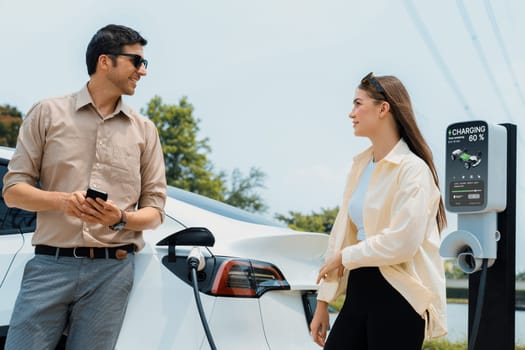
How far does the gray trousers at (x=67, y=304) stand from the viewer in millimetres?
2660

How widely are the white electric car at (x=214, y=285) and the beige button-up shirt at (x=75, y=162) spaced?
21 cm

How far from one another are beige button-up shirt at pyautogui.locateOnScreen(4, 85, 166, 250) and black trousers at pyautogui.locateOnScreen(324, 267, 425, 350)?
2.90 feet

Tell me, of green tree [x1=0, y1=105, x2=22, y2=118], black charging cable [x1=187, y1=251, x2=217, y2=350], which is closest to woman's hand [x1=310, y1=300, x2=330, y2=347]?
black charging cable [x1=187, y1=251, x2=217, y2=350]

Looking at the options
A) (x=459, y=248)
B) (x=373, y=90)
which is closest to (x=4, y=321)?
(x=373, y=90)

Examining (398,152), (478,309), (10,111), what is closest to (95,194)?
(398,152)

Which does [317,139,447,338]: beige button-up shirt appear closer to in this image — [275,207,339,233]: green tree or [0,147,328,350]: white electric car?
[0,147,328,350]: white electric car

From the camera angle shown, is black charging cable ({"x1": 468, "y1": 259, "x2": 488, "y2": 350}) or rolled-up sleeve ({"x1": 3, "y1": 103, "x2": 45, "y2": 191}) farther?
black charging cable ({"x1": 468, "y1": 259, "x2": 488, "y2": 350})

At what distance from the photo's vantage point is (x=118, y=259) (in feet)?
9.13

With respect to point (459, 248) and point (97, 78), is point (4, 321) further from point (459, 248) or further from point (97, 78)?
point (459, 248)

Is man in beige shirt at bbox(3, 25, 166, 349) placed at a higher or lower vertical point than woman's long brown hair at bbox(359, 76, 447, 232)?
lower

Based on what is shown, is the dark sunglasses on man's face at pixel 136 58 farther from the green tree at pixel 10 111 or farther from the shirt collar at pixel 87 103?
the green tree at pixel 10 111

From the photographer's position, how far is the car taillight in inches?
114

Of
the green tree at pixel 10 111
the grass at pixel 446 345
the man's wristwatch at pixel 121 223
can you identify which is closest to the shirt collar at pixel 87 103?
the man's wristwatch at pixel 121 223

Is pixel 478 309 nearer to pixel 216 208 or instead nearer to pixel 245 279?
pixel 245 279
